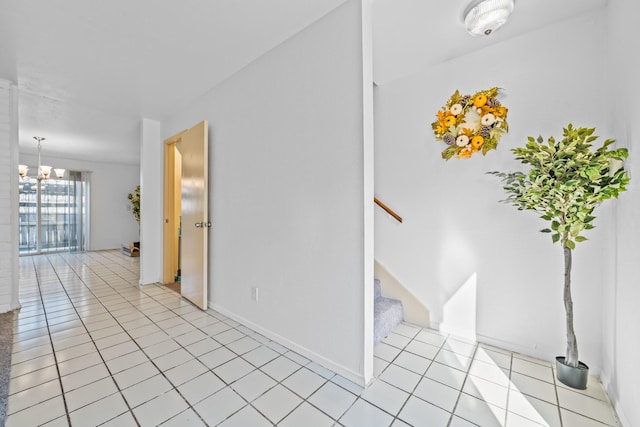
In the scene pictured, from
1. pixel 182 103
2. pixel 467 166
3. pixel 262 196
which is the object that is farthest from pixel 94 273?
pixel 467 166

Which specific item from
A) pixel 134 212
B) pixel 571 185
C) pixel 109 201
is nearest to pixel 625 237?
pixel 571 185

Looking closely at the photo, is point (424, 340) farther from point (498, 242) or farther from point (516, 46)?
point (516, 46)

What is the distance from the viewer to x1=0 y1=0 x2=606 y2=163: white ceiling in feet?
5.90

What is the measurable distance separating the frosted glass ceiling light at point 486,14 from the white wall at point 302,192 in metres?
0.75

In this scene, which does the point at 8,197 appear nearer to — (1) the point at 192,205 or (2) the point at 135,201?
(1) the point at 192,205

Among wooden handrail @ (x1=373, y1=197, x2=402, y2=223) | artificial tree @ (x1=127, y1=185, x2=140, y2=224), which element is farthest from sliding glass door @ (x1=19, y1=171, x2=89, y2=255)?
wooden handrail @ (x1=373, y1=197, x2=402, y2=223)

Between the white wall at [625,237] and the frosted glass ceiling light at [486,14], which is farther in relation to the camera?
the frosted glass ceiling light at [486,14]

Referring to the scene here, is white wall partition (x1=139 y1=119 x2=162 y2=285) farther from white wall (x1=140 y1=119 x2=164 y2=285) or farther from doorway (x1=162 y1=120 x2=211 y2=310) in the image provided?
doorway (x1=162 y1=120 x2=211 y2=310)

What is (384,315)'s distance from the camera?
2352mm

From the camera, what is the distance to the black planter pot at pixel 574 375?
1.64 metres

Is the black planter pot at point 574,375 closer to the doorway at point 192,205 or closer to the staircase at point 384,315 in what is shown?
the staircase at point 384,315

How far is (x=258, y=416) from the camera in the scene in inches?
57.0

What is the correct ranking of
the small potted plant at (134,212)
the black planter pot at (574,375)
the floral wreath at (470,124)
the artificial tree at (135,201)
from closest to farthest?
the black planter pot at (574,375) < the floral wreath at (470,124) < the small potted plant at (134,212) < the artificial tree at (135,201)

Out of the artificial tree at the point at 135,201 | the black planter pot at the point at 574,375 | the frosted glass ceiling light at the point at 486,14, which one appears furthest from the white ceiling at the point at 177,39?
the artificial tree at the point at 135,201
